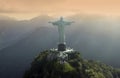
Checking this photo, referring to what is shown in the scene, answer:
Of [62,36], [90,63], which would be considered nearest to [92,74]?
[90,63]

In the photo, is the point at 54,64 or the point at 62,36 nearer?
the point at 54,64

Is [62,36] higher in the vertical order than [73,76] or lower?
higher

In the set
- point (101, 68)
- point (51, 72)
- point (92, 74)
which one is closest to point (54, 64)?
point (51, 72)

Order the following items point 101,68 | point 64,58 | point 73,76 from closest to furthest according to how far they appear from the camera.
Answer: point 73,76, point 64,58, point 101,68

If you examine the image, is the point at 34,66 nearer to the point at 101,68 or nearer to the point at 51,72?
the point at 51,72

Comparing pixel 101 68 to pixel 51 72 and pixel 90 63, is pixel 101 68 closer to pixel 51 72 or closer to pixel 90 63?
pixel 90 63

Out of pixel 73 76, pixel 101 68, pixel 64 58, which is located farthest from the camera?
pixel 101 68
